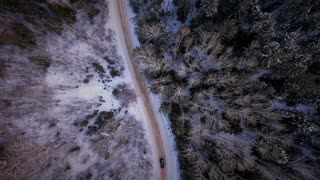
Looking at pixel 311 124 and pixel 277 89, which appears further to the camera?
pixel 277 89

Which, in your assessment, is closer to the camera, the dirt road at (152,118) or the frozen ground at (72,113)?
the frozen ground at (72,113)

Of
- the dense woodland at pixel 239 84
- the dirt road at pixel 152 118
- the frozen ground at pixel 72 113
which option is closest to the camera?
the dense woodland at pixel 239 84

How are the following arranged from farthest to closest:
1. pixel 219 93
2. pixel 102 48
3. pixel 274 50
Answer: pixel 102 48
pixel 219 93
pixel 274 50

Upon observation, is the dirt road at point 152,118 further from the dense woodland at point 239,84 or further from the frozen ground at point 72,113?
the dense woodland at point 239,84

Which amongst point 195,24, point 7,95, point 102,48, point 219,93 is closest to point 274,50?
point 219,93

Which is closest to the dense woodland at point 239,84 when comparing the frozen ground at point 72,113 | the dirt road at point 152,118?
the dirt road at point 152,118

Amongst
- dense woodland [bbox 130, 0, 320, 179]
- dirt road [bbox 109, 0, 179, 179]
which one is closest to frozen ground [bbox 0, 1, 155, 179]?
dirt road [bbox 109, 0, 179, 179]

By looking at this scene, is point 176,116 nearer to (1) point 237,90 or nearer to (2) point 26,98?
(1) point 237,90

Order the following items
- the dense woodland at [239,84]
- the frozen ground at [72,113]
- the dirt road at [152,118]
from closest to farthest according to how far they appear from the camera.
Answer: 1. the dense woodland at [239,84]
2. the frozen ground at [72,113]
3. the dirt road at [152,118]
